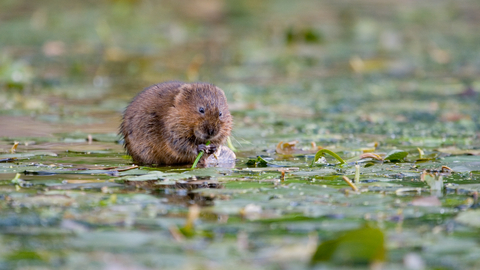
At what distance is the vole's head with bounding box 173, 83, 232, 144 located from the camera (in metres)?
6.07

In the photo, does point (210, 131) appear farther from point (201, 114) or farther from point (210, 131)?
point (201, 114)

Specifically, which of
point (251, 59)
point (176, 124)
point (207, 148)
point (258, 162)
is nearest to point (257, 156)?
point (258, 162)

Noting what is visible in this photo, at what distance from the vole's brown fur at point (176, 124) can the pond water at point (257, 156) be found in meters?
0.24

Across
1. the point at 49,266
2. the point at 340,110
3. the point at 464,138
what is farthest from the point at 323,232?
the point at 340,110

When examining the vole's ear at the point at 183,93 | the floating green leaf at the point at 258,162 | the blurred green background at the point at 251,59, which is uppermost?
the blurred green background at the point at 251,59

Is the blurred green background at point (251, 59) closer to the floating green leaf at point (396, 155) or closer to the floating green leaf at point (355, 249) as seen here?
the floating green leaf at point (396, 155)

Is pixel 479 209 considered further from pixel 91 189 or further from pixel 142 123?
pixel 142 123

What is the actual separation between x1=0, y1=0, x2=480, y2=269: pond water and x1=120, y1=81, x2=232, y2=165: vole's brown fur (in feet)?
0.80

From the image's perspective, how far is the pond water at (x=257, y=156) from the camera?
11.4ft

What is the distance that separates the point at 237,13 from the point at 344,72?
34.8ft

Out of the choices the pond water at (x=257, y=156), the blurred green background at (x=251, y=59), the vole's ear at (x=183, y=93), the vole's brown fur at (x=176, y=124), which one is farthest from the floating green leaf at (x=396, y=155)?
the blurred green background at (x=251, y=59)

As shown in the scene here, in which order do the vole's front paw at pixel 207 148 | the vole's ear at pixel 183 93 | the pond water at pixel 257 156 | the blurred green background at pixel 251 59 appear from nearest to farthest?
the pond water at pixel 257 156 < the vole's front paw at pixel 207 148 < the vole's ear at pixel 183 93 < the blurred green background at pixel 251 59

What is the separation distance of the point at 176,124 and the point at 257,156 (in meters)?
0.74

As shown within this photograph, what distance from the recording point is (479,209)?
419 cm
